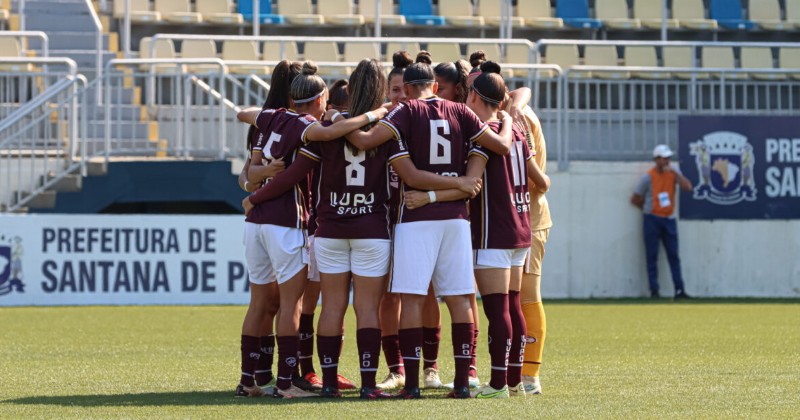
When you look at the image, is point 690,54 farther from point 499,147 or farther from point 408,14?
point 499,147

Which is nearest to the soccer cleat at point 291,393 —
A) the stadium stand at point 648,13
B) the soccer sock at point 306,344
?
the soccer sock at point 306,344

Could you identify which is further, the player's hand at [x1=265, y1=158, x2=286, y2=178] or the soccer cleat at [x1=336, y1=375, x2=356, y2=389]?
the soccer cleat at [x1=336, y1=375, x2=356, y2=389]

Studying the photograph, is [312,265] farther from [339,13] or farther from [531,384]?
[339,13]

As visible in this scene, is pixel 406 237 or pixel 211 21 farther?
pixel 211 21

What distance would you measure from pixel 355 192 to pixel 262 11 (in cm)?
1460

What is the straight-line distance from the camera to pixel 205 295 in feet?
52.3

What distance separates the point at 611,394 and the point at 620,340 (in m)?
3.85

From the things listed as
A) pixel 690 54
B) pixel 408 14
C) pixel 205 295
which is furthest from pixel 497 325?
pixel 408 14

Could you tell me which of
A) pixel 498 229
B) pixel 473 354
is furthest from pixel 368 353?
pixel 498 229

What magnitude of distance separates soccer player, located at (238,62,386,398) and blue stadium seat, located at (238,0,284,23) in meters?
13.8

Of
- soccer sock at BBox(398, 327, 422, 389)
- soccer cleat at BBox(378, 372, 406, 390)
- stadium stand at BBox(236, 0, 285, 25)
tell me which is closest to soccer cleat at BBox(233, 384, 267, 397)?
soccer cleat at BBox(378, 372, 406, 390)

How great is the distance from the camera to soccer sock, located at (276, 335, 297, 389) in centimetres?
754

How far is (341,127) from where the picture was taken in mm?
7191

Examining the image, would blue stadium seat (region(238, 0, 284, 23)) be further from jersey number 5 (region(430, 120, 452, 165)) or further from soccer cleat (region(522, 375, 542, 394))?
jersey number 5 (region(430, 120, 452, 165))
